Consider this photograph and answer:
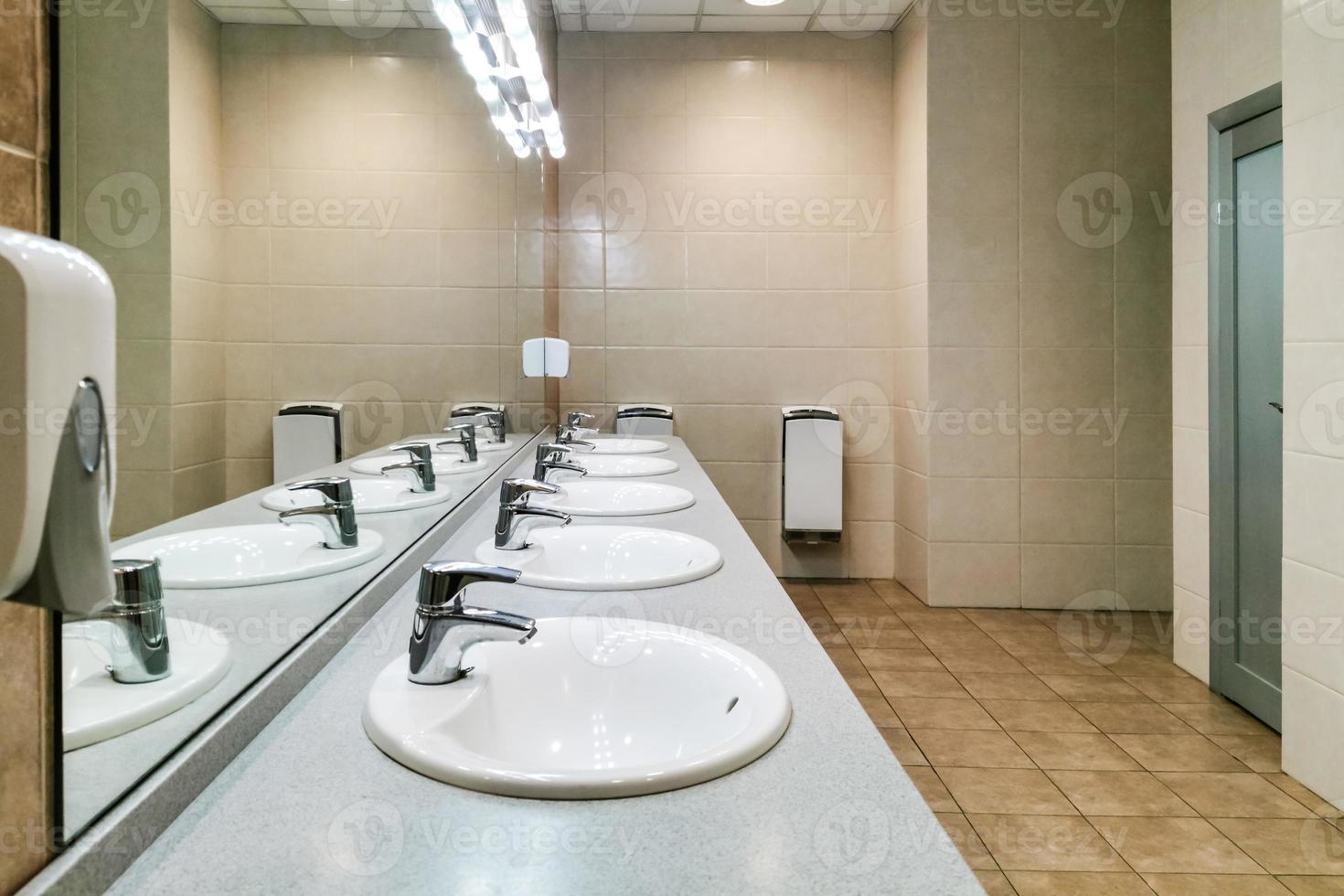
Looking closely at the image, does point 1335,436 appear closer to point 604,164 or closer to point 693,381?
point 693,381

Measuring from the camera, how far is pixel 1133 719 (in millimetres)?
2625

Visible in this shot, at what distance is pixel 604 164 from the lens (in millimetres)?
4004

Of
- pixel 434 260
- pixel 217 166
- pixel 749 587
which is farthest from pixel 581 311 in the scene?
pixel 217 166

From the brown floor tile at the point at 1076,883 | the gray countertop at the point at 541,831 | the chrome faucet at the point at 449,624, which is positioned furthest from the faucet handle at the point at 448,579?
the brown floor tile at the point at 1076,883

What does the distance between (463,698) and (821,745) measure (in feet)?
1.11

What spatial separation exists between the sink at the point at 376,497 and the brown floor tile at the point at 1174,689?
251cm

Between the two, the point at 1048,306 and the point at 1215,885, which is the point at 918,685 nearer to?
the point at 1215,885

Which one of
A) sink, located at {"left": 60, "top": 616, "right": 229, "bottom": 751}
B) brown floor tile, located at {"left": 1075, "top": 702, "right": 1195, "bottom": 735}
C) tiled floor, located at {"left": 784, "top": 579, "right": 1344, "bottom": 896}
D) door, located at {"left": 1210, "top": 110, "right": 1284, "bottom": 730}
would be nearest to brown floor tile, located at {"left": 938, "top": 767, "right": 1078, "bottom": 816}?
tiled floor, located at {"left": 784, "top": 579, "right": 1344, "bottom": 896}

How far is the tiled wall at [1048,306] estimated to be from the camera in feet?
11.8

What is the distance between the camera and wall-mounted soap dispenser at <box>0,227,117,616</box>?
28 cm

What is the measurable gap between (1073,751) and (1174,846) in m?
0.50

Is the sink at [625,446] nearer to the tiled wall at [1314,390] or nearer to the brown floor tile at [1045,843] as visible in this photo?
the brown floor tile at [1045,843]

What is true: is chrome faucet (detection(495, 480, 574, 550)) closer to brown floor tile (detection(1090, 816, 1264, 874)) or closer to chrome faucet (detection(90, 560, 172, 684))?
chrome faucet (detection(90, 560, 172, 684))

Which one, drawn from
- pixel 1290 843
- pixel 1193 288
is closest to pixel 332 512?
pixel 1290 843
